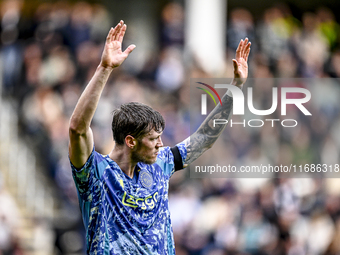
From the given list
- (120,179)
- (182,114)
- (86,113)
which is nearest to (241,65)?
(120,179)

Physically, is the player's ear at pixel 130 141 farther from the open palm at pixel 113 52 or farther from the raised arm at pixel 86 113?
the open palm at pixel 113 52

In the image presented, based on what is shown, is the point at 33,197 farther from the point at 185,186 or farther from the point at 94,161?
the point at 94,161

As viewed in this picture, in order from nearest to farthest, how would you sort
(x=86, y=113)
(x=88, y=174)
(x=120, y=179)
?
(x=86, y=113)
(x=88, y=174)
(x=120, y=179)

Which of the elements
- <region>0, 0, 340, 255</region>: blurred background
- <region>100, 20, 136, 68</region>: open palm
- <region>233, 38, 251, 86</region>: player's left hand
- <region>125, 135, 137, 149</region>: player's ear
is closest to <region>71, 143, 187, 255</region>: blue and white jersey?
<region>125, 135, 137, 149</region>: player's ear

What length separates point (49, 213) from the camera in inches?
369

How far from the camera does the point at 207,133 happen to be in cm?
425

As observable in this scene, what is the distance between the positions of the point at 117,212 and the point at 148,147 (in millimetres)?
538

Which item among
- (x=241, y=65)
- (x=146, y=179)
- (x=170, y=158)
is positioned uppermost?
(x=241, y=65)

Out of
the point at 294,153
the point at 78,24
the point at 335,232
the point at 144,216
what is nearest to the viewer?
the point at 144,216

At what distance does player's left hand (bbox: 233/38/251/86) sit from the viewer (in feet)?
13.7

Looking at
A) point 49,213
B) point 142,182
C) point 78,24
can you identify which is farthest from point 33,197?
point 142,182

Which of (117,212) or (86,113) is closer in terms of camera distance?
(86,113)

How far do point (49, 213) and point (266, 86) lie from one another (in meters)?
5.03

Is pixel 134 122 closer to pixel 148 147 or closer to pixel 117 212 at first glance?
pixel 148 147
